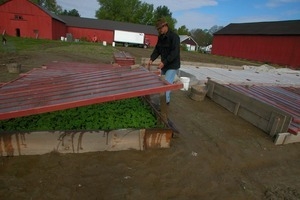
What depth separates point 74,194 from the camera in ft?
9.73

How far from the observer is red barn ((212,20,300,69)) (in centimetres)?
2844

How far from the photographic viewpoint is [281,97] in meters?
7.26

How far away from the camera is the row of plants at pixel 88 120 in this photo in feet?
12.8

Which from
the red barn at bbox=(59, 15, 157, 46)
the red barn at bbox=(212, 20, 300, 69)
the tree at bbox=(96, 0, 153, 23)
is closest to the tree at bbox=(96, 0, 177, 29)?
the tree at bbox=(96, 0, 153, 23)

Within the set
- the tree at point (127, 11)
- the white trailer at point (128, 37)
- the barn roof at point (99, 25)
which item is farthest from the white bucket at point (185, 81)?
the tree at point (127, 11)

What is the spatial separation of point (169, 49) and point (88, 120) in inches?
112

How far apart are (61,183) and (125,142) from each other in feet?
4.24

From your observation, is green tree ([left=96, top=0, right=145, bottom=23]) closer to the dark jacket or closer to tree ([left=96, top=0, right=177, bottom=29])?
tree ([left=96, top=0, right=177, bottom=29])

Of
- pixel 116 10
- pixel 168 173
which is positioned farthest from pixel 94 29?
pixel 168 173

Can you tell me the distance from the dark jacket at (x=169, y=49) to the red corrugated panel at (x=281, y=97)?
9.72 feet

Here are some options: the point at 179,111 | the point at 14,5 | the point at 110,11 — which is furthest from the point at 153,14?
the point at 179,111

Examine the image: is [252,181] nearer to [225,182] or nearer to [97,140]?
[225,182]

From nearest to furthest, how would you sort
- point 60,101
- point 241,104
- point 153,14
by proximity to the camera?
point 60,101, point 241,104, point 153,14

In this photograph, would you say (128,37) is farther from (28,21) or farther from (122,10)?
(122,10)
